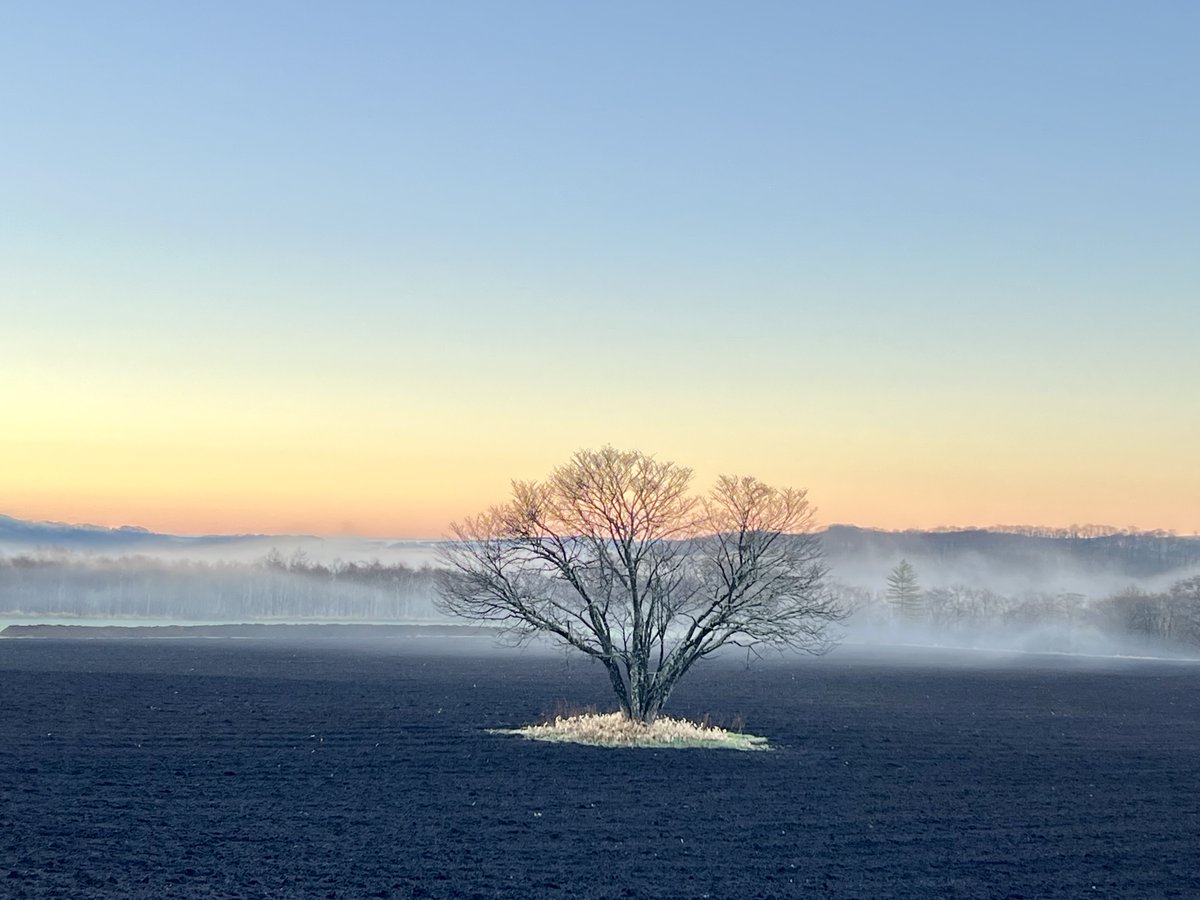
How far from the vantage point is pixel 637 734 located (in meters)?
41.6

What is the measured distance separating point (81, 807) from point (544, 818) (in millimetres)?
10924

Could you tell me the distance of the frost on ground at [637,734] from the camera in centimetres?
4122

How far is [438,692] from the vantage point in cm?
6525

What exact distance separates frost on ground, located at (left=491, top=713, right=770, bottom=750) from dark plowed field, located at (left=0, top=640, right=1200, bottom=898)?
1.54 metres

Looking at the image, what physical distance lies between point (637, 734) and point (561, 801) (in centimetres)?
1291

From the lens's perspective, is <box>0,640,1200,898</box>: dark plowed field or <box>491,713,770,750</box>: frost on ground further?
<box>491,713,770,750</box>: frost on ground

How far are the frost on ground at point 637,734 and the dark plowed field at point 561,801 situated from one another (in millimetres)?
1545

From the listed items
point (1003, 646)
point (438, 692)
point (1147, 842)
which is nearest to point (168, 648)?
point (438, 692)

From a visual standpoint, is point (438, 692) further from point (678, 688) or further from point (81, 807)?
point (81, 807)

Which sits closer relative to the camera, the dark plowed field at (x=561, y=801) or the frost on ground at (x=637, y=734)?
the dark plowed field at (x=561, y=801)

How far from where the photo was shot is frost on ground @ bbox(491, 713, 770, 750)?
135ft

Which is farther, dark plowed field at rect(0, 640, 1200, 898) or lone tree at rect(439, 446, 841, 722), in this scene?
lone tree at rect(439, 446, 841, 722)

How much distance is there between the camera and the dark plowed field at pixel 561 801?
2103cm

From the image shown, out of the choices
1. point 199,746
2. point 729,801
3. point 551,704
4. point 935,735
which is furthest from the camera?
point 551,704
